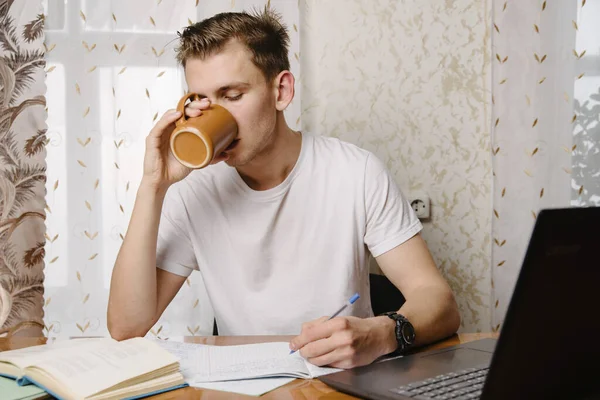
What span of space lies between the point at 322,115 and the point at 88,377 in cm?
148

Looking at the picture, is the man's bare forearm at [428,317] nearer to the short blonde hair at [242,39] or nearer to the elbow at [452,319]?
the elbow at [452,319]

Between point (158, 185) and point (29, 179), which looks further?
point (29, 179)

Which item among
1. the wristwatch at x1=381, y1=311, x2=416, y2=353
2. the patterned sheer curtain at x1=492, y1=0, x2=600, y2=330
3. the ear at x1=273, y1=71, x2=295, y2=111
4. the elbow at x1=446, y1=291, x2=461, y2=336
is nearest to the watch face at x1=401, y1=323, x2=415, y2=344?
the wristwatch at x1=381, y1=311, x2=416, y2=353

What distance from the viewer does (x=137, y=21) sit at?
6.73 ft

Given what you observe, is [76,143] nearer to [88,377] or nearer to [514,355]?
[88,377]

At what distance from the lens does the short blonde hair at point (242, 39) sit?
4.84ft

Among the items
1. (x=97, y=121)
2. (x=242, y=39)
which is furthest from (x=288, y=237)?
(x=97, y=121)

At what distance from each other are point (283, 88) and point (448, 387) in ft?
3.18

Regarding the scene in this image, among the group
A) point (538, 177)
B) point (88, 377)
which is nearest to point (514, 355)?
point (88, 377)

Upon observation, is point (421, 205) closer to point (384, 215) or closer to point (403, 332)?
point (384, 215)

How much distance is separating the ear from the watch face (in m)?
0.71

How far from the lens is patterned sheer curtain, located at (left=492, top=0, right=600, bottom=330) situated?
1.98 metres

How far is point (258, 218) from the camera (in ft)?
5.15

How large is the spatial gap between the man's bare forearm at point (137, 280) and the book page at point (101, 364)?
0.38 m
